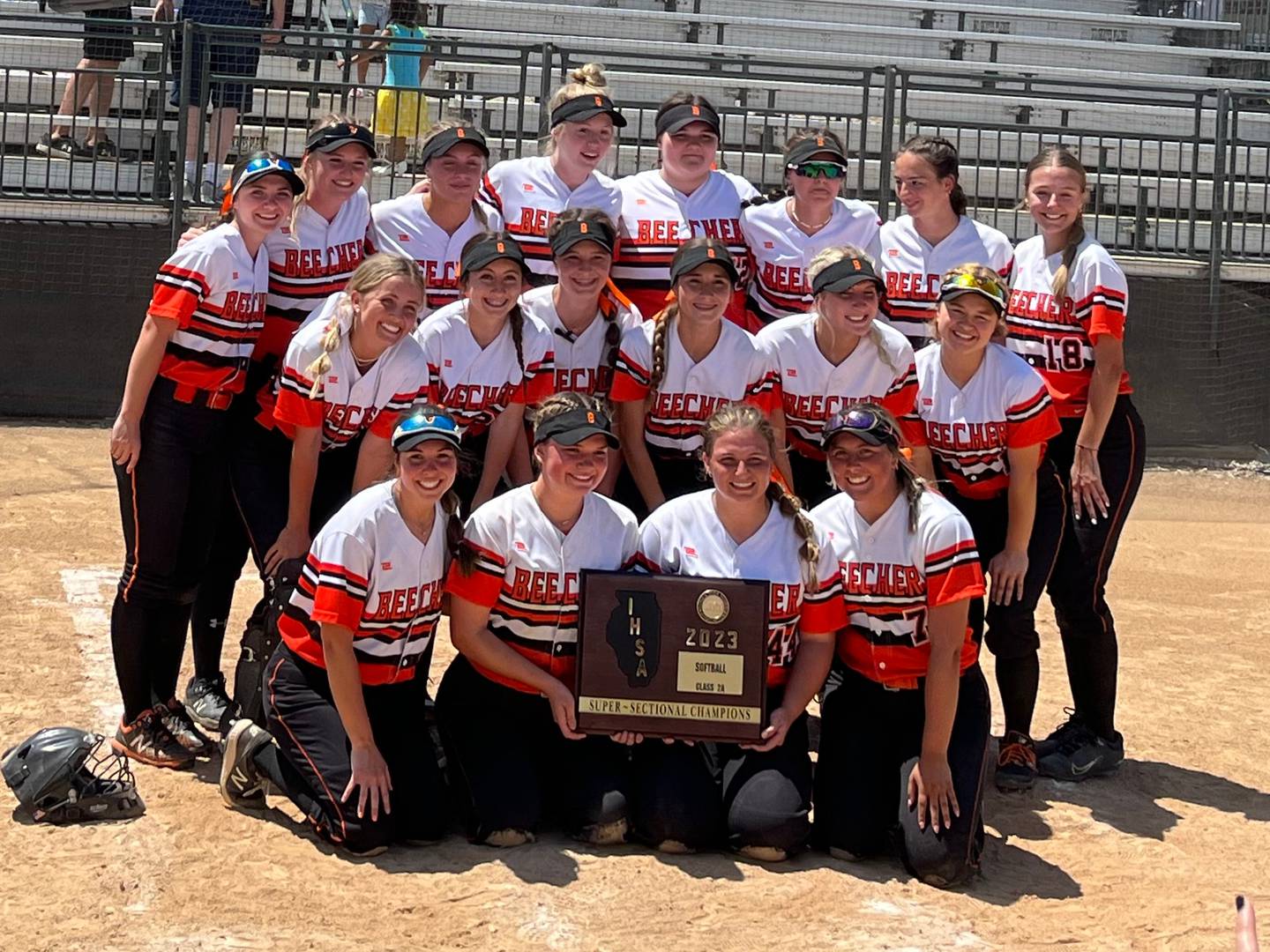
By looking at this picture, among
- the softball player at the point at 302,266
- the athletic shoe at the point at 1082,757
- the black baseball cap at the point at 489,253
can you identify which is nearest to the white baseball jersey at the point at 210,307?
the softball player at the point at 302,266

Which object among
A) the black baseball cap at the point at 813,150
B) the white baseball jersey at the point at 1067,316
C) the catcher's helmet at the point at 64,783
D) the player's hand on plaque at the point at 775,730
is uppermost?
the black baseball cap at the point at 813,150

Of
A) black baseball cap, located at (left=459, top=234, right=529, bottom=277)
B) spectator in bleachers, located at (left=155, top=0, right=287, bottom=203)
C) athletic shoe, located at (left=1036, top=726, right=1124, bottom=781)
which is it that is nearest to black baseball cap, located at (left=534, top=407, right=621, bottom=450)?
black baseball cap, located at (left=459, top=234, right=529, bottom=277)

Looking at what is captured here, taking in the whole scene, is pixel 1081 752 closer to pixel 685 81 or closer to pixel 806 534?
pixel 806 534

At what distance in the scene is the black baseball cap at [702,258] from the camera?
18.3ft

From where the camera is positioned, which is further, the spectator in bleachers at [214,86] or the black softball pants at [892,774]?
the spectator in bleachers at [214,86]

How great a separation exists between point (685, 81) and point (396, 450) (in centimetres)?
1059

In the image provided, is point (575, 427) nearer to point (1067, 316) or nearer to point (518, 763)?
point (518, 763)

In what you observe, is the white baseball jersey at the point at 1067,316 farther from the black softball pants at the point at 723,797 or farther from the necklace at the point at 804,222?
the black softball pants at the point at 723,797

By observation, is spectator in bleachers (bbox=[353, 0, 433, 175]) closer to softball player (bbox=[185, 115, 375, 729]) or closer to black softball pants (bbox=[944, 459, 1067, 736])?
softball player (bbox=[185, 115, 375, 729])

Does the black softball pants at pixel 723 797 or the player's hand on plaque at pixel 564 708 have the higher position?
the player's hand on plaque at pixel 564 708

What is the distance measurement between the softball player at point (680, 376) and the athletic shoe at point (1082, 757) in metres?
1.75

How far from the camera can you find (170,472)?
5574mm

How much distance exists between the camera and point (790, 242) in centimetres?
628

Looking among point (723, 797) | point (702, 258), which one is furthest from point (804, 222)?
point (723, 797)
